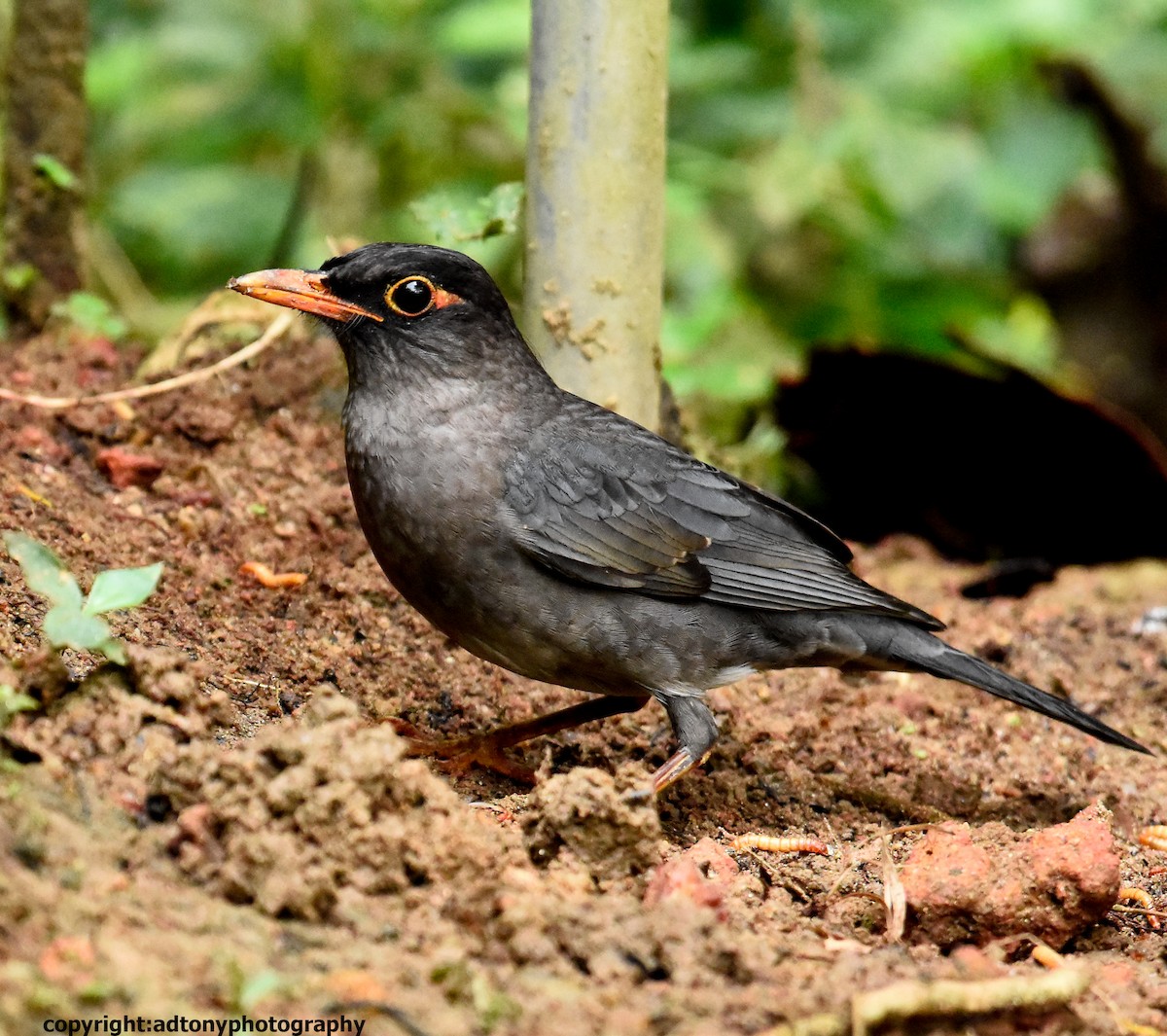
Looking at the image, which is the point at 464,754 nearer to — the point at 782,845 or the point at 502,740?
the point at 502,740

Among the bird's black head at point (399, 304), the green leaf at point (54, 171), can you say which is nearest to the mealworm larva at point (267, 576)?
the bird's black head at point (399, 304)

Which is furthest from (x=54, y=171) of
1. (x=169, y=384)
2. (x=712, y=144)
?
(x=712, y=144)

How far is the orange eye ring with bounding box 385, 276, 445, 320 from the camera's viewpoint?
461 centimetres

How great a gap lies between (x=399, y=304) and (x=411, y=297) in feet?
0.16

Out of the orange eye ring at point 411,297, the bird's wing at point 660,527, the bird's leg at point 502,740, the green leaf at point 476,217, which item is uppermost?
the green leaf at point 476,217

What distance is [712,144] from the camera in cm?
1004

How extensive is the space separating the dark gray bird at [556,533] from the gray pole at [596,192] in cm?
43

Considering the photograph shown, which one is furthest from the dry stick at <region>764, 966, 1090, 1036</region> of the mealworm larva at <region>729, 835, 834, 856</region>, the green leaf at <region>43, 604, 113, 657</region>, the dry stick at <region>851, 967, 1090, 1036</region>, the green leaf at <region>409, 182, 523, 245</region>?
the green leaf at <region>409, 182, 523, 245</region>

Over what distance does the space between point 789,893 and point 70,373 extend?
3.64 m

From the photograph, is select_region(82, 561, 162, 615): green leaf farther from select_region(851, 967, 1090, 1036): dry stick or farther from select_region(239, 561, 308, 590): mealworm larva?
select_region(239, 561, 308, 590): mealworm larva

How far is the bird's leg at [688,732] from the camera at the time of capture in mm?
4449

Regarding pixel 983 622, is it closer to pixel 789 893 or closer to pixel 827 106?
pixel 789 893

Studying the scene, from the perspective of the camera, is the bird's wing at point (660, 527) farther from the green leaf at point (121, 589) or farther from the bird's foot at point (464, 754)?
the green leaf at point (121, 589)

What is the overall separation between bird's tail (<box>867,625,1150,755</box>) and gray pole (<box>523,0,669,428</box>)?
130 cm
